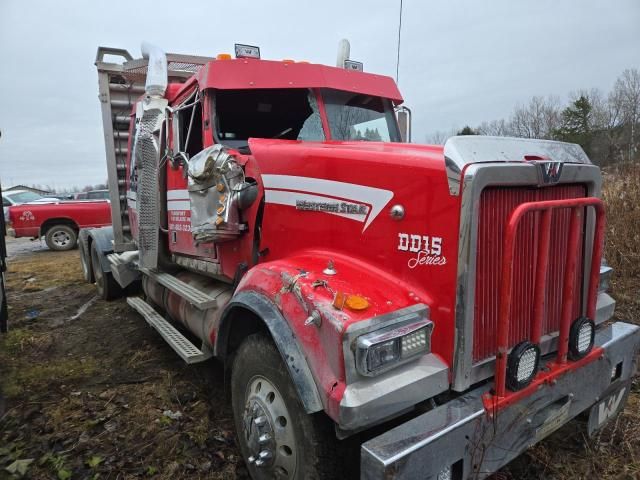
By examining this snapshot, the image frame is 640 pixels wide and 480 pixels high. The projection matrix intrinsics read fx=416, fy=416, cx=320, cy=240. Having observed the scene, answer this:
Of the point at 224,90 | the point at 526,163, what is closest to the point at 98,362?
the point at 224,90

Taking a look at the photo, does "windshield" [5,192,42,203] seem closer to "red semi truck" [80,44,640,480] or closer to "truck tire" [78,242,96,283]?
"truck tire" [78,242,96,283]

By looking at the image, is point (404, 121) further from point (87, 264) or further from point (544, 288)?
point (87, 264)

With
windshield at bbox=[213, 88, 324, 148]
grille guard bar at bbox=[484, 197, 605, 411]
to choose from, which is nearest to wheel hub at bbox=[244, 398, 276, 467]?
grille guard bar at bbox=[484, 197, 605, 411]

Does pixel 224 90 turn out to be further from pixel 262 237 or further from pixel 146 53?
pixel 146 53

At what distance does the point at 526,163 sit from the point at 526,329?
2.80 ft

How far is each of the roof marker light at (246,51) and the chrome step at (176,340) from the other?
240 centimetres

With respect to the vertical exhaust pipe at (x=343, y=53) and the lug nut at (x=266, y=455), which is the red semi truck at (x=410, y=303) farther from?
the vertical exhaust pipe at (x=343, y=53)

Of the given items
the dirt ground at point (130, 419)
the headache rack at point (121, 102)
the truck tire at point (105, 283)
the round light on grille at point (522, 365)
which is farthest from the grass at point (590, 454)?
the truck tire at point (105, 283)

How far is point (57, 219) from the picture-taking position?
499 inches

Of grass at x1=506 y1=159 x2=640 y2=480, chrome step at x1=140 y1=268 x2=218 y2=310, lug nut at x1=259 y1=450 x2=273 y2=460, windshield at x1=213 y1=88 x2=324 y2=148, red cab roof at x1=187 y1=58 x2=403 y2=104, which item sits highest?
red cab roof at x1=187 y1=58 x2=403 y2=104

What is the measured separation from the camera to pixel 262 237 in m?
2.97

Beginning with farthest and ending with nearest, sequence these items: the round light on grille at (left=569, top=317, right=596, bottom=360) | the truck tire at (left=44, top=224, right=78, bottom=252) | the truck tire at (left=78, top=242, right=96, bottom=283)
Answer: the truck tire at (left=44, top=224, right=78, bottom=252) → the truck tire at (left=78, top=242, right=96, bottom=283) → the round light on grille at (left=569, top=317, right=596, bottom=360)

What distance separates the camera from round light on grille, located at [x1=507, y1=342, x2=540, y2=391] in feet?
6.36

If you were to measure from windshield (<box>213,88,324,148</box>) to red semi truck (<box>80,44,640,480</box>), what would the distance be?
541 mm
